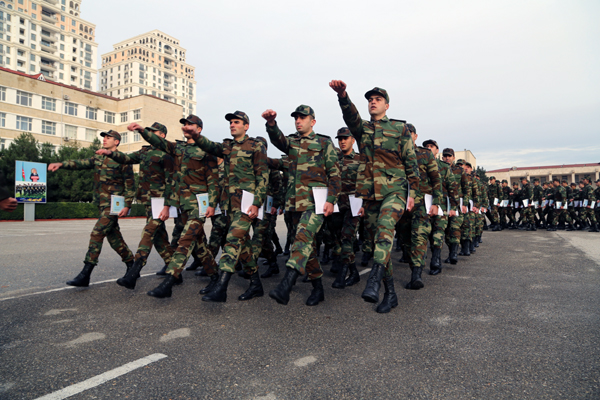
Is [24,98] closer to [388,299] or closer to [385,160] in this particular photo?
[385,160]

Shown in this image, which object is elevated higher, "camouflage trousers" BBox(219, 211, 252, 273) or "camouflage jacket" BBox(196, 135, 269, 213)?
"camouflage jacket" BBox(196, 135, 269, 213)

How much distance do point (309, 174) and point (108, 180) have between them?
3.10 m

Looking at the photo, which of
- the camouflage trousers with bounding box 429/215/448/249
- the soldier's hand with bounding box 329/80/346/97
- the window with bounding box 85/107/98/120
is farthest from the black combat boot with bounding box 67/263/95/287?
the window with bounding box 85/107/98/120

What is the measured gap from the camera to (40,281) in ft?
18.9

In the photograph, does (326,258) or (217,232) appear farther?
(326,258)

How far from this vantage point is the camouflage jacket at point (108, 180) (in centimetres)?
561

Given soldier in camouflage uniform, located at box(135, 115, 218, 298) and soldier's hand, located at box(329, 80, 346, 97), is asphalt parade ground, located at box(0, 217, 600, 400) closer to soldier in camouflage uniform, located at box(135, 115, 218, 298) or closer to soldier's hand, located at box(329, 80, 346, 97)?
soldier in camouflage uniform, located at box(135, 115, 218, 298)

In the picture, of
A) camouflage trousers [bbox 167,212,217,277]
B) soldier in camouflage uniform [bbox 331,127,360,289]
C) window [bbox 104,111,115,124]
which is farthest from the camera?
window [bbox 104,111,115,124]

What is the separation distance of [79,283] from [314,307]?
10.4 feet

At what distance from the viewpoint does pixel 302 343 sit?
126 inches

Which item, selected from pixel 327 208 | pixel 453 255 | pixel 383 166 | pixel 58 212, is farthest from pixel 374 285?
pixel 58 212

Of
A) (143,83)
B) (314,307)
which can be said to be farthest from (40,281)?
(143,83)

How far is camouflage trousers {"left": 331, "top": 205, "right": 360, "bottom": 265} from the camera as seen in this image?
5.45 meters

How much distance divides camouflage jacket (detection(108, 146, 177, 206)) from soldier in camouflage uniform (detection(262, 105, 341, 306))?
6.29 ft
